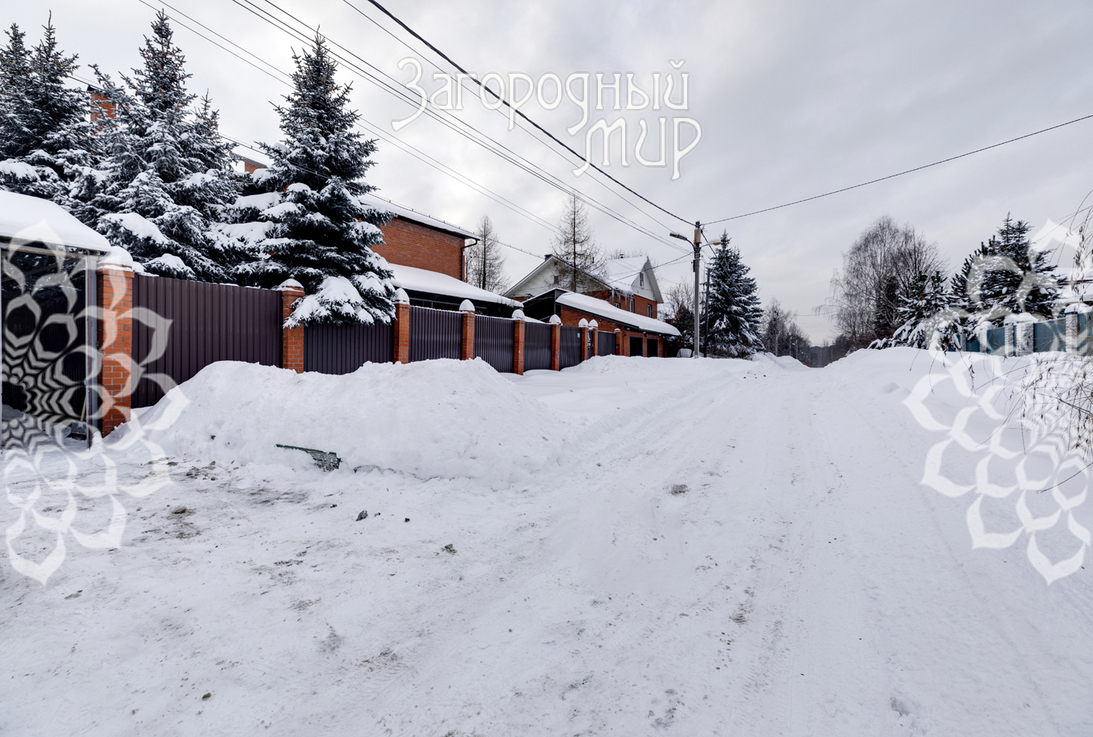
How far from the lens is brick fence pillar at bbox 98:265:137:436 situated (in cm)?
602

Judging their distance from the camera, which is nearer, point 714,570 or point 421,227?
point 714,570

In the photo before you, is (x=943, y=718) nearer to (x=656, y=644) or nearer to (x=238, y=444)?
(x=656, y=644)

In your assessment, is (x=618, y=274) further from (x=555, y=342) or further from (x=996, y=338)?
(x=996, y=338)

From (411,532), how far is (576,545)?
51.8 inches

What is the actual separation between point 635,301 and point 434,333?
96.2ft

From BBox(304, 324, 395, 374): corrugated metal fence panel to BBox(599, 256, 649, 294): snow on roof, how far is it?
1013 inches

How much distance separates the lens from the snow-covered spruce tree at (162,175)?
11492mm

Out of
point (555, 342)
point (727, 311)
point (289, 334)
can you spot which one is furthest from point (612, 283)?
point (289, 334)

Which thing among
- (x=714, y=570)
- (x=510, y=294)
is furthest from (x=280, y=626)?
(x=510, y=294)

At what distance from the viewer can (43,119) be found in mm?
13594

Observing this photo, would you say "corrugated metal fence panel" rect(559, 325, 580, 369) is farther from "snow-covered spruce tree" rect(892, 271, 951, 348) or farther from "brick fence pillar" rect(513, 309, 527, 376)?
"snow-covered spruce tree" rect(892, 271, 951, 348)

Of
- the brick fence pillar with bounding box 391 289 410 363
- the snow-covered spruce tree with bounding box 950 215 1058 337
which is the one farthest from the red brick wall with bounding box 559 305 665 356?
the snow-covered spruce tree with bounding box 950 215 1058 337

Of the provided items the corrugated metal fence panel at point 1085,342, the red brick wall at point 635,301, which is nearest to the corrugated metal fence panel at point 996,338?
the corrugated metal fence panel at point 1085,342

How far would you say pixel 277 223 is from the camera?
34.4 feet
